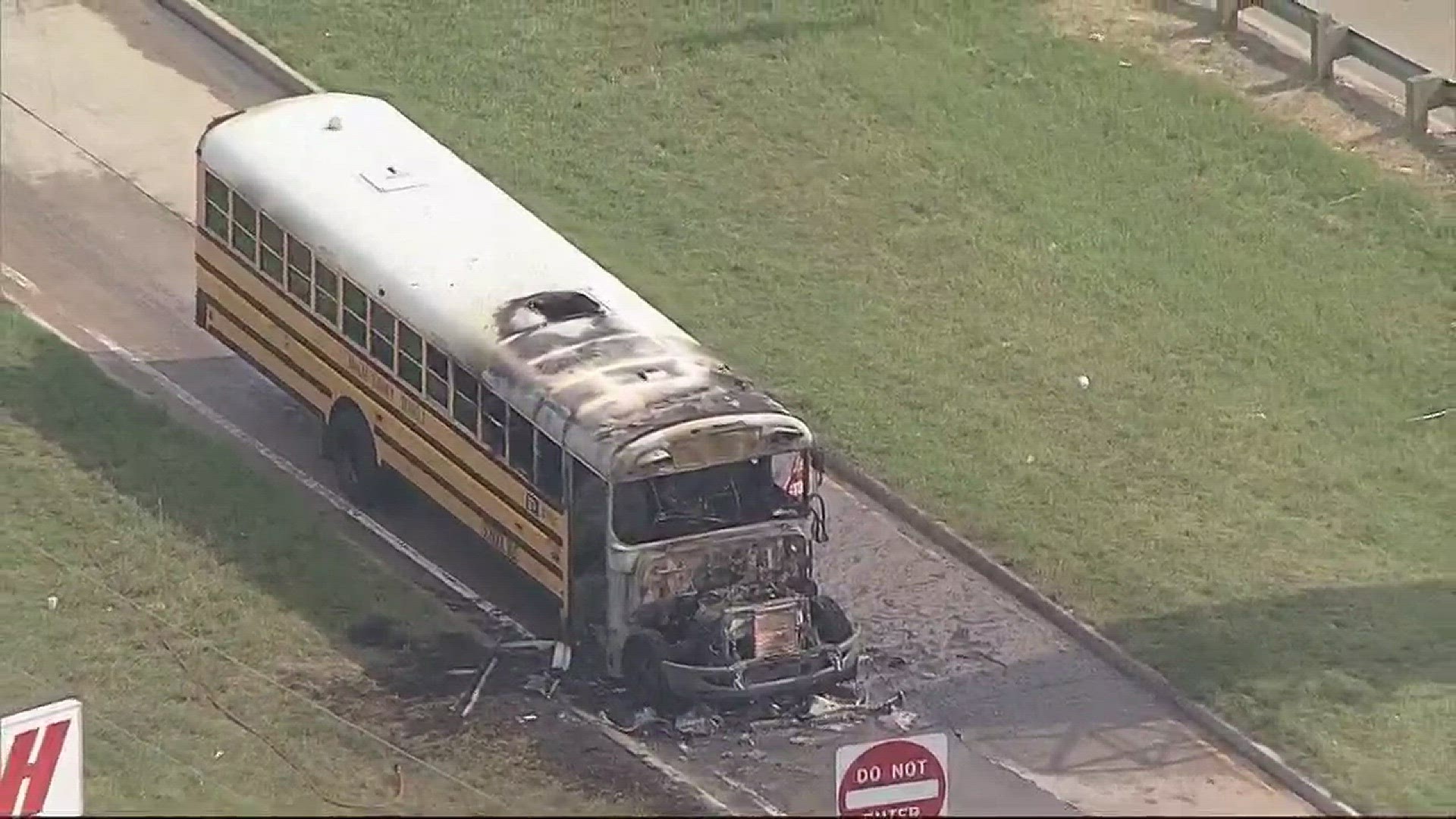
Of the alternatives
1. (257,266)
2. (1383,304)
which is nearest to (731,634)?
(257,266)

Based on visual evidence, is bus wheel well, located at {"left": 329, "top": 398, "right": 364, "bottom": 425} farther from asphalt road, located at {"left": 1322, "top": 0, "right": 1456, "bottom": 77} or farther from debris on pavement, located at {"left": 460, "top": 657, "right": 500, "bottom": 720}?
asphalt road, located at {"left": 1322, "top": 0, "right": 1456, "bottom": 77}

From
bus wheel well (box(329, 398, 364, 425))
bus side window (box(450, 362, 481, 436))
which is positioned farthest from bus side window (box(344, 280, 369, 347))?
bus side window (box(450, 362, 481, 436))

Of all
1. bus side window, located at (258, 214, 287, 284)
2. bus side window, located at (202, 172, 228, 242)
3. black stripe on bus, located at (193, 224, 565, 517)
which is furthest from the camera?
bus side window, located at (202, 172, 228, 242)

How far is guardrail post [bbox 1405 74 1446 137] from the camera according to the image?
32.4 meters

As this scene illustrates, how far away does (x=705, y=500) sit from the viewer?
74.1 feet

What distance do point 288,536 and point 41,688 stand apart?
2927mm

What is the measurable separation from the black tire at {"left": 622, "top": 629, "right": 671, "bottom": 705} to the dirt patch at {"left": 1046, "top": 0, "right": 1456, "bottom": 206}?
12.1 metres

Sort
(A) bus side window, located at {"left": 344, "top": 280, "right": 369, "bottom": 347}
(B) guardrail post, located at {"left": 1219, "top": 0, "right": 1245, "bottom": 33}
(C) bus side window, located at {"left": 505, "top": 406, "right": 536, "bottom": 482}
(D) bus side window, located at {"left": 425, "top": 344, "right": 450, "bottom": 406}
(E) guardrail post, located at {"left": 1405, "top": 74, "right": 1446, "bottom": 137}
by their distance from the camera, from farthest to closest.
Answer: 1. (B) guardrail post, located at {"left": 1219, "top": 0, "right": 1245, "bottom": 33}
2. (E) guardrail post, located at {"left": 1405, "top": 74, "right": 1446, "bottom": 137}
3. (A) bus side window, located at {"left": 344, "top": 280, "right": 369, "bottom": 347}
4. (D) bus side window, located at {"left": 425, "top": 344, "right": 450, "bottom": 406}
5. (C) bus side window, located at {"left": 505, "top": 406, "right": 536, "bottom": 482}

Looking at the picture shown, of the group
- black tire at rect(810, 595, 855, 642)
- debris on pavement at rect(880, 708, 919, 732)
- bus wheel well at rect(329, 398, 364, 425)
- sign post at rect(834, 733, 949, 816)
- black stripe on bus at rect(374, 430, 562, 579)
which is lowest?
debris on pavement at rect(880, 708, 919, 732)

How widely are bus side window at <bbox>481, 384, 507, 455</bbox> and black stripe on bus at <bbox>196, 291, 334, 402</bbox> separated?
8.50ft

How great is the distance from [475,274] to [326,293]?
1676 mm

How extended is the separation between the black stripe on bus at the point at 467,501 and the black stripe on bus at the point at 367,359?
268 mm

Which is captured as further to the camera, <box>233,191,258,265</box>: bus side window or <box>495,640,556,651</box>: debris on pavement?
<box>233,191,258,265</box>: bus side window

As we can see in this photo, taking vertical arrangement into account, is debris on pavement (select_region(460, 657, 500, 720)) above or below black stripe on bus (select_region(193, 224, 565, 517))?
below
